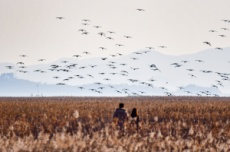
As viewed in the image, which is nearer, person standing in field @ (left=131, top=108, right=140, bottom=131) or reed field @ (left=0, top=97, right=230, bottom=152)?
reed field @ (left=0, top=97, right=230, bottom=152)

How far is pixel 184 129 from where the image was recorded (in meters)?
27.0

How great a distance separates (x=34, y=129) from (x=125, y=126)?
5862mm

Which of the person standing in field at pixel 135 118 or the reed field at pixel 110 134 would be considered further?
the person standing in field at pixel 135 118

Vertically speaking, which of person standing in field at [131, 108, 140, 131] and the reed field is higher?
person standing in field at [131, 108, 140, 131]

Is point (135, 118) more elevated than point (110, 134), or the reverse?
point (135, 118)

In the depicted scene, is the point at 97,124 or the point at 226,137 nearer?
the point at 226,137

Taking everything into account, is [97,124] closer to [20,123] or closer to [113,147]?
[20,123]

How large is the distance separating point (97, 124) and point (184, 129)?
4795 mm

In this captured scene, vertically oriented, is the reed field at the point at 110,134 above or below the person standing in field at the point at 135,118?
below

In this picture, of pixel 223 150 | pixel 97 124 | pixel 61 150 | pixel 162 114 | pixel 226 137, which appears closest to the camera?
pixel 61 150

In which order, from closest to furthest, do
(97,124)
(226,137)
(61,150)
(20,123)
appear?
(61,150) → (226,137) → (20,123) → (97,124)

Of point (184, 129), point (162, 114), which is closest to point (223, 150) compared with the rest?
point (184, 129)

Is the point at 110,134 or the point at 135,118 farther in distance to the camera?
the point at 135,118

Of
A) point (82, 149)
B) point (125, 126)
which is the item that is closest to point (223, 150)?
point (82, 149)
